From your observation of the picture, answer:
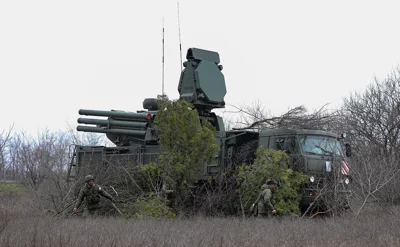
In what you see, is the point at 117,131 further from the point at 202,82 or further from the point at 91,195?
the point at 91,195

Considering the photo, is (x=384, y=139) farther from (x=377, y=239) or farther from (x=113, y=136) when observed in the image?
(x=377, y=239)

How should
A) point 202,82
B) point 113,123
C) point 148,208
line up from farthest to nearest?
point 113,123, point 202,82, point 148,208

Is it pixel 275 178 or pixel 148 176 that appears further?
pixel 148 176

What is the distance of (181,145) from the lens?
16.5 meters

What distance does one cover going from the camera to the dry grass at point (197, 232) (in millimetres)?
10039

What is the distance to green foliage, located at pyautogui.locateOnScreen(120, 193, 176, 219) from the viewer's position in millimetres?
15656

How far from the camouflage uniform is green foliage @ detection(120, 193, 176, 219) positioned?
0.59 meters

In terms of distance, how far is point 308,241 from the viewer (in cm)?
1117

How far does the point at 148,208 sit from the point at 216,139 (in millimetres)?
3279

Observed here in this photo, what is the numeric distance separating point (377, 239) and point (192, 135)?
6295 millimetres

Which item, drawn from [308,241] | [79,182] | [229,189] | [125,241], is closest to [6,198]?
[79,182]

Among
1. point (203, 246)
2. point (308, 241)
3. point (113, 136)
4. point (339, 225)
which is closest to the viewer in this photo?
point (203, 246)

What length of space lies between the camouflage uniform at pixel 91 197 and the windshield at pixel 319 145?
16.6 ft

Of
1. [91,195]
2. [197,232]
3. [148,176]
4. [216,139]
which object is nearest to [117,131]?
[148,176]
